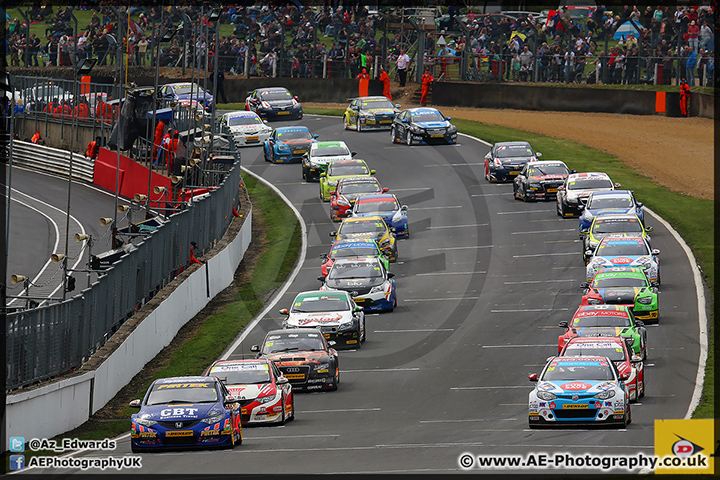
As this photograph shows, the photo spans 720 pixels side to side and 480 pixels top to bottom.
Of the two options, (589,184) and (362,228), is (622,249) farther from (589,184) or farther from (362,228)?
(362,228)

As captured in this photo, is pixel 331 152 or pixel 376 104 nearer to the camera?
pixel 331 152

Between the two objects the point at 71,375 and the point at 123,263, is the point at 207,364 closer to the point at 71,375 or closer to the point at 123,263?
the point at 123,263

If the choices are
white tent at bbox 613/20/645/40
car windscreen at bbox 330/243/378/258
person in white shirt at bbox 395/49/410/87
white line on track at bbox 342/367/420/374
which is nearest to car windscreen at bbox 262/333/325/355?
white line on track at bbox 342/367/420/374

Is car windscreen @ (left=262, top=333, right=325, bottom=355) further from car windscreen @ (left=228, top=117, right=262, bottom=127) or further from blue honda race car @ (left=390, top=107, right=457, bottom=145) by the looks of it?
car windscreen @ (left=228, top=117, right=262, bottom=127)

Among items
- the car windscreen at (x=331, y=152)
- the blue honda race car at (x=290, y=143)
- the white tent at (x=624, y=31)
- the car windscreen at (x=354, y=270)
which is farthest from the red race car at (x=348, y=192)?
the white tent at (x=624, y=31)

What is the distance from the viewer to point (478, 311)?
101 ft

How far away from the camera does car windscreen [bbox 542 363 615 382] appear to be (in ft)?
65.7

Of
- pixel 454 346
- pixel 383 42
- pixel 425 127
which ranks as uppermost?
pixel 383 42

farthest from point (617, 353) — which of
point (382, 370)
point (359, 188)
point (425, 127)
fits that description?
point (425, 127)

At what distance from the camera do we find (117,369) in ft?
79.2

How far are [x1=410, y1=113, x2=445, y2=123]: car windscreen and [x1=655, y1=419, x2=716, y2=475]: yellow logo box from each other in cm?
3365

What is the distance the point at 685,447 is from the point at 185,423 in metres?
7.08

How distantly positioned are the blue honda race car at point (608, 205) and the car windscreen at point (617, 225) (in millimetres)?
1062

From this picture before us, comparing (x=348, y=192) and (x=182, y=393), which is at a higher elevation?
(x=348, y=192)
